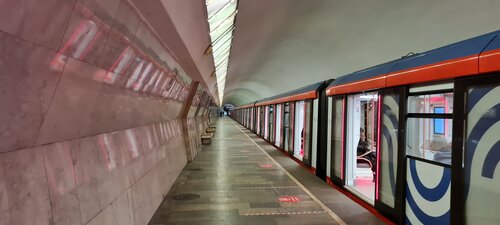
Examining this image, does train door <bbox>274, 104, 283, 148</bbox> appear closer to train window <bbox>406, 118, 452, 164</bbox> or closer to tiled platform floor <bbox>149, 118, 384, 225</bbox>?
tiled platform floor <bbox>149, 118, 384, 225</bbox>

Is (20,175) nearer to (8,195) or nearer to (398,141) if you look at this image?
(8,195)

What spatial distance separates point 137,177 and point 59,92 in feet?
10.3

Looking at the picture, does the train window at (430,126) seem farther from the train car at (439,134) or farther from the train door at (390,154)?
the train door at (390,154)

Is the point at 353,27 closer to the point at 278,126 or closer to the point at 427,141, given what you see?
the point at 427,141

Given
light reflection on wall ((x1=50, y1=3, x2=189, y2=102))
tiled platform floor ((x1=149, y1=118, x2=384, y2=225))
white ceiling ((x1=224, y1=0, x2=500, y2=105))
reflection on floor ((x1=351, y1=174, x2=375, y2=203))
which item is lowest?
Answer: tiled platform floor ((x1=149, y1=118, x2=384, y2=225))

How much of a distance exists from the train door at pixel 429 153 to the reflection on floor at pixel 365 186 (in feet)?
6.84

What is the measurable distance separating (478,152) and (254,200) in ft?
15.3

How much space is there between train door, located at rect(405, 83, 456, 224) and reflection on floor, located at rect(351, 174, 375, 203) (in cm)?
208

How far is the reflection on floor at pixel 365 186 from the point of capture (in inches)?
315

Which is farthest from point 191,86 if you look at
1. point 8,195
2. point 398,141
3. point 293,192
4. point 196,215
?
point 8,195

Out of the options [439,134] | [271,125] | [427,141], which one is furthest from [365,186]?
[271,125]

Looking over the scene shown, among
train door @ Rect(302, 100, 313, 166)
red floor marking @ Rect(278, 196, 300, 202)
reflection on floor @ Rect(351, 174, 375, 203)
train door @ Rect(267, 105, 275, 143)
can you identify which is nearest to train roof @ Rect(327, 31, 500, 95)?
reflection on floor @ Rect(351, 174, 375, 203)

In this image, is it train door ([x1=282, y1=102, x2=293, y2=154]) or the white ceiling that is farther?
train door ([x1=282, y1=102, x2=293, y2=154])

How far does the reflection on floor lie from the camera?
26.3 feet
